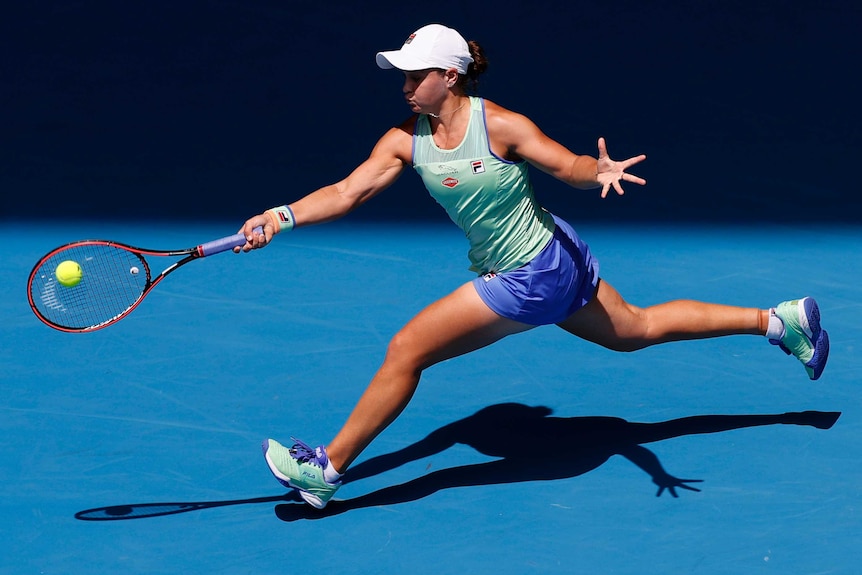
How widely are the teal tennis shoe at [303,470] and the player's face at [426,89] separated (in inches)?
50.3

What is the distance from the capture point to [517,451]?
17.6ft

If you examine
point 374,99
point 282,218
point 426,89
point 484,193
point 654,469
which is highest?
point 374,99

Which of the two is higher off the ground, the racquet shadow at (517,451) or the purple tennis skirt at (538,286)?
the purple tennis skirt at (538,286)

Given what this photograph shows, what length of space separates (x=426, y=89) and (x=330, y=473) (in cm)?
140

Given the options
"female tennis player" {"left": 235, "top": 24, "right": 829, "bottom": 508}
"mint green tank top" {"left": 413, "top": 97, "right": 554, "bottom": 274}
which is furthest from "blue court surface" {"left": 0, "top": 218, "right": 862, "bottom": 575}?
"mint green tank top" {"left": 413, "top": 97, "right": 554, "bottom": 274}

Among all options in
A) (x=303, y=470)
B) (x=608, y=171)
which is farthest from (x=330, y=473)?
(x=608, y=171)

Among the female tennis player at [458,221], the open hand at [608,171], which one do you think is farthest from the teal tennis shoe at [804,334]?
the open hand at [608,171]

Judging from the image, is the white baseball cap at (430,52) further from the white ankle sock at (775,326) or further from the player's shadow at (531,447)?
the white ankle sock at (775,326)

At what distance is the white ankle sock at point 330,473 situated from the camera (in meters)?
4.93

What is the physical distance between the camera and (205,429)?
216 inches

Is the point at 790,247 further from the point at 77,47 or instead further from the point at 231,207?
the point at 77,47

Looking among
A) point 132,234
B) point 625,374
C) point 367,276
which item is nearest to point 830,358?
point 625,374

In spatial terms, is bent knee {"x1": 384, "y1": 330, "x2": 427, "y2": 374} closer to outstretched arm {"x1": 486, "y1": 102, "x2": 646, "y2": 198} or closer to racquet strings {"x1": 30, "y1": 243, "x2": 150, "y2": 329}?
outstretched arm {"x1": 486, "y1": 102, "x2": 646, "y2": 198}

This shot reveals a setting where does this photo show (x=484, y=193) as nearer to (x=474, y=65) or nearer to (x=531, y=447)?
(x=474, y=65)
